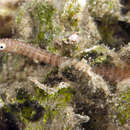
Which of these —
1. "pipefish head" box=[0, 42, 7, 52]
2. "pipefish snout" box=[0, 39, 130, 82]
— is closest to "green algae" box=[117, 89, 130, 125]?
"pipefish snout" box=[0, 39, 130, 82]

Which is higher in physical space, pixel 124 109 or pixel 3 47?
pixel 3 47

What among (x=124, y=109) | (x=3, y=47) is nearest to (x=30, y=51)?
(x=3, y=47)

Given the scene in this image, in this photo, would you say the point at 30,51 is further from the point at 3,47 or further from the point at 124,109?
the point at 124,109

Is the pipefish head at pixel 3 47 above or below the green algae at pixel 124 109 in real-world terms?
above

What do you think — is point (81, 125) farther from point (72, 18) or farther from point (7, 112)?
point (72, 18)

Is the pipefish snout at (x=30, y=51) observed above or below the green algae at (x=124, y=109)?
above

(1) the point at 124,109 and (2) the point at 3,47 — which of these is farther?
(2) the point at 3,47

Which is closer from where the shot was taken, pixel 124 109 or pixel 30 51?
pixel 124 109

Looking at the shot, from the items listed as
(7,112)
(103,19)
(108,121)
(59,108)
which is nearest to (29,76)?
(7,112)

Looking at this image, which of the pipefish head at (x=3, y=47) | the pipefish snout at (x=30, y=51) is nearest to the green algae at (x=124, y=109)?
the pipefish snout at (x=30, y=51)

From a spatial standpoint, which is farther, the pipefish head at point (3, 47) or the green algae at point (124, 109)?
the pipefish head at point (3, 47)

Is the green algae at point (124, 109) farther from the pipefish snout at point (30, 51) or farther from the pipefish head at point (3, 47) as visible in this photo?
the pipefish head at point (3, 47)
